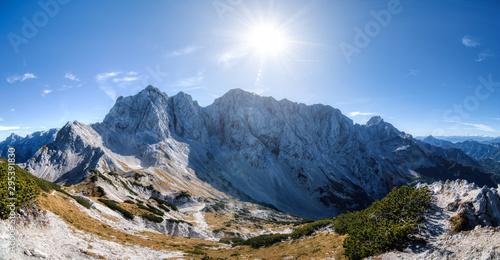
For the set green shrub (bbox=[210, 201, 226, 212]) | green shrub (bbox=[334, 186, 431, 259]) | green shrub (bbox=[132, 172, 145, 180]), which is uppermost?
green shrub (bbox=[334, 186, 431, 259])

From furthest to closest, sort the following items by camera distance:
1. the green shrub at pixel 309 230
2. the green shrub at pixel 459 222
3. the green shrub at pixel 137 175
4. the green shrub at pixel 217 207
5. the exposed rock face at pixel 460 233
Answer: the green shrub at pixel 137 175 → the green shrub at pixel 217 207 → the green shrub at pixel 309 230 → the green shrub at pixel 459 222 → the exposed rock face at pixel 460 233

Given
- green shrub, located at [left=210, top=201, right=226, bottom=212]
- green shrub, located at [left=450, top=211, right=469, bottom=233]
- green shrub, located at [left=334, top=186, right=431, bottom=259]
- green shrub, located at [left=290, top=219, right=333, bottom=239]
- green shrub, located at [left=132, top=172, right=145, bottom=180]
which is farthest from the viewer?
green shrub, located at [left=132, top=172, right=145, bottom=180]

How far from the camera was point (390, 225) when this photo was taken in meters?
18.7

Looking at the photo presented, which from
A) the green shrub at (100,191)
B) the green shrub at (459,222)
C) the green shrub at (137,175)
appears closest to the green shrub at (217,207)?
the green shrub at (137,175)

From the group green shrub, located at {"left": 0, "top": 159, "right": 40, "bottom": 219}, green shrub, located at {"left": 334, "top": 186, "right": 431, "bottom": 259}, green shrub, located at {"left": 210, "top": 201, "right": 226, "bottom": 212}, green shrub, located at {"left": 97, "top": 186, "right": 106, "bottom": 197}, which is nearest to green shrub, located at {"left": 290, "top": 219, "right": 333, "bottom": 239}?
green shrub, located at {"left": 334, "top": 186, "right": 431, "bottom": 259}

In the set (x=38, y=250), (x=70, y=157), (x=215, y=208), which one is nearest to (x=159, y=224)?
(x=38, y=250)

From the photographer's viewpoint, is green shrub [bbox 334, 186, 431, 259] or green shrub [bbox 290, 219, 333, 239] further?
green shrub [bbox 290, 219, 333, 239]

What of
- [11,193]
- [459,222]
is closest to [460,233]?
[459,222]

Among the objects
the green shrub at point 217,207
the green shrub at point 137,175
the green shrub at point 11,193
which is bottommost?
the green shrub at point 217,207

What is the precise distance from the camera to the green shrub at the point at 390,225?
1664cm

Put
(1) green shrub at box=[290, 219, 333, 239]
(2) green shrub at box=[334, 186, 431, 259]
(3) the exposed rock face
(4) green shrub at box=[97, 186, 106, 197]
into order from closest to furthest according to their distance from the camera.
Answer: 1. (3) the exposed rock face
2. (2) green shrub at box=[334, 186, 431, 259]
3. (1) green shrub at box=[290, 219, 333, 239]
4. (4) green shrub at box=[97, 186, 106, 197]

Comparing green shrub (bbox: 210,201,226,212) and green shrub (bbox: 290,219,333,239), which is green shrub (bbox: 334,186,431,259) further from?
green shrub (bbox: 210,201,226,212)

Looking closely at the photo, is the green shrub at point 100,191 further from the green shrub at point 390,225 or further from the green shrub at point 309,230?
the green shrub at point 390,225

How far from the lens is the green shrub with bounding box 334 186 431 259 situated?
16.6 m
